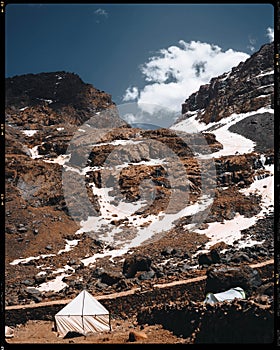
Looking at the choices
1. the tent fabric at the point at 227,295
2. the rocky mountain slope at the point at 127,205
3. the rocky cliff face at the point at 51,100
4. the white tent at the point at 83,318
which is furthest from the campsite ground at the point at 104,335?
the rocky cliff face at the point at 51,100

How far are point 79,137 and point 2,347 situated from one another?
51.4 metres

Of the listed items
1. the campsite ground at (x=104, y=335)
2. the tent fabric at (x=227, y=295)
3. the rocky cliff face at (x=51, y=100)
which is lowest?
the campsite ground at (x=104, y=335)

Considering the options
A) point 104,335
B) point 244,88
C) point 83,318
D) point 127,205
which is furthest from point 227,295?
point 244,88

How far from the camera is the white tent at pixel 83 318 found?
1282 centimetres

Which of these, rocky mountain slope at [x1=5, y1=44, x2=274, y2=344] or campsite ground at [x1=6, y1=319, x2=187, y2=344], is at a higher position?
rocky mountain slope at [x1=5, y1=44, x2=274, y2=344]

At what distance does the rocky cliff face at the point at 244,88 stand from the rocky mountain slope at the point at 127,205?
8.09m

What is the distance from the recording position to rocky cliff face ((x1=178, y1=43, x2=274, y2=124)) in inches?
3227

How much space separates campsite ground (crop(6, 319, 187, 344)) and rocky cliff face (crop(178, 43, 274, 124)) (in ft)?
231

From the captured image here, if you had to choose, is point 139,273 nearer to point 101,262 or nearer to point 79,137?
point 101,262

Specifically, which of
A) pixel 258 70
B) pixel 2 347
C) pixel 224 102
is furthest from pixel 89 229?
pixel 258 70

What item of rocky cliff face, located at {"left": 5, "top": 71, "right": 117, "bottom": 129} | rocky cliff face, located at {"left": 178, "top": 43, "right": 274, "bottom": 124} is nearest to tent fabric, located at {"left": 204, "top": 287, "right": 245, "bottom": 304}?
rocky cliff face, located at {"left": 5, "top": 71, "right": 117, "bottom": 129}

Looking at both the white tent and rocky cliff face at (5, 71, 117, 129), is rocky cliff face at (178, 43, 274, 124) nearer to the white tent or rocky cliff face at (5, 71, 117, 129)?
rocky cliff face at (5, 71, 117, 129)

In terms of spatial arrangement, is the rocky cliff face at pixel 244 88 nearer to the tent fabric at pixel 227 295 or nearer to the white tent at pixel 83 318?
the tent fabric at pixel 227 295

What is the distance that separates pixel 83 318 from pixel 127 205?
2538 centimetres
